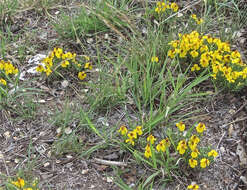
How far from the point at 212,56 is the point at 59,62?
1356 millimetres

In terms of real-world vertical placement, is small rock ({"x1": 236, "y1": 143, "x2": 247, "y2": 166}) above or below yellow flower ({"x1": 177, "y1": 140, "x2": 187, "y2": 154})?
below

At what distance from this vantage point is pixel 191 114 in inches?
107

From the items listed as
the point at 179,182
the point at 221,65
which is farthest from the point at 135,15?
the point at 179,182

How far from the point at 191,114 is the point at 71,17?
160 cm

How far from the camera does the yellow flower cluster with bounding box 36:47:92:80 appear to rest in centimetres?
292

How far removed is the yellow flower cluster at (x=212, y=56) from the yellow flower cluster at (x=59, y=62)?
2.61 ft

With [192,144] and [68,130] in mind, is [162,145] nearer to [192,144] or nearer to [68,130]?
[192,144]

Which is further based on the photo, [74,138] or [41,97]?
[41,97]

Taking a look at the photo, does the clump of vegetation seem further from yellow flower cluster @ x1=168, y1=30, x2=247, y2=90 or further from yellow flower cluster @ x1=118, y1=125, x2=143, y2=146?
yellow flower cluster @ x1=168, y1=30, x2=247, y2=90

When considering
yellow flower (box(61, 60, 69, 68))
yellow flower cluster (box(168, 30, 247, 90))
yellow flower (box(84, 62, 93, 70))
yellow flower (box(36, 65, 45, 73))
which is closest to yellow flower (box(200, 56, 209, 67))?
yellow flower cluster (box(168, 30, 247, 90))

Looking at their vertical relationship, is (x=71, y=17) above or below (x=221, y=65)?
below

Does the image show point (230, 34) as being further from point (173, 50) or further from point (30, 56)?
point (30, 56)

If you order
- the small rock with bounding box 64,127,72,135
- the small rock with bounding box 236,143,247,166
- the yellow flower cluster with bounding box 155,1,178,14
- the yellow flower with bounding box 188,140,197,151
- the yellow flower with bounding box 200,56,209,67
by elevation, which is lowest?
the small rock with bounding box 64,127,72,135

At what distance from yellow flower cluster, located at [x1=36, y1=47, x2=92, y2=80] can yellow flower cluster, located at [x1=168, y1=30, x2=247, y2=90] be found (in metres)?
0.80
